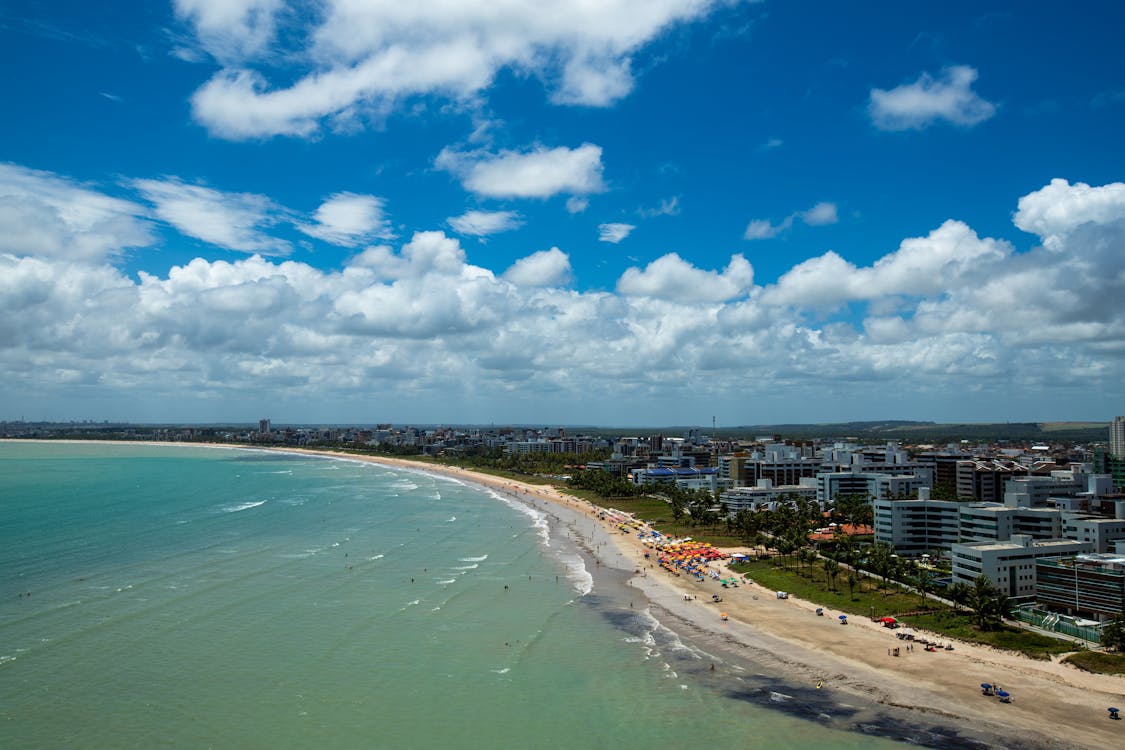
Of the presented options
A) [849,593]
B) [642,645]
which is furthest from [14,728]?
[849,593]

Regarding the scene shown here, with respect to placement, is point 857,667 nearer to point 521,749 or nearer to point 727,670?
point 727,670

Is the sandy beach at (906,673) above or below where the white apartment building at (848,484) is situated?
below

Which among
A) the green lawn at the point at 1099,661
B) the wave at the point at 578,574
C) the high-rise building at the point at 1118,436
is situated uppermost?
the high-rise building at the point at 1118,436

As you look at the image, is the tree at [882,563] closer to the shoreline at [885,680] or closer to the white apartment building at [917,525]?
the shoreline at [885,680]

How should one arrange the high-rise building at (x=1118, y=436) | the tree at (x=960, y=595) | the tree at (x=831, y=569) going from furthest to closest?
the high-rise building at (x=1118, y=436), the tree at (x=831, y=569), the tree at (x=960, y=595)

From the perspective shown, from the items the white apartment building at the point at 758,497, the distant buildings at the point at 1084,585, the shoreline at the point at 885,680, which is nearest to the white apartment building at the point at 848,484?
the white apartment building at the point at 758,497

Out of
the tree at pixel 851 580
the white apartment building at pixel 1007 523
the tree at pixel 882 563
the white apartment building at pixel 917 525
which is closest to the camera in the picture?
the tree at pixel 882 563

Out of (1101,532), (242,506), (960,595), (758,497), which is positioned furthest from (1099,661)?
(242,506)
